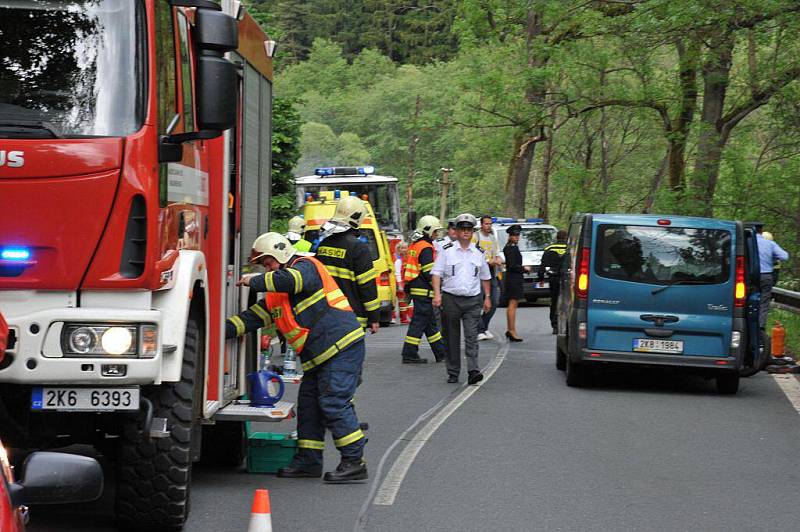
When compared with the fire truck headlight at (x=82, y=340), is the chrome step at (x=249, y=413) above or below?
below

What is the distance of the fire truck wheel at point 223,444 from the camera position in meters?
9.24

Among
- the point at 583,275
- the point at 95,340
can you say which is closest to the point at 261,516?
the point at 95,340

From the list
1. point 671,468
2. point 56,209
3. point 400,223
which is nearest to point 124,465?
point 56,209

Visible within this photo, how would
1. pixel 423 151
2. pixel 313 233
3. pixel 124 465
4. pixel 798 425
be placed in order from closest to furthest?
pixel 124 465
pixel 798 425
pixel 313 233
pixel 423 151

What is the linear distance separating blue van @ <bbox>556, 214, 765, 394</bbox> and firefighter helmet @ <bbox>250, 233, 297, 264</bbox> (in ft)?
20.5

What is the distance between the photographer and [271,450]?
923 cm

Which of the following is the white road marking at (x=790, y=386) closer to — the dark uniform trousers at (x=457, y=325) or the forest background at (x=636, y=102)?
the dark uniform trousers at (x=457, y=325)

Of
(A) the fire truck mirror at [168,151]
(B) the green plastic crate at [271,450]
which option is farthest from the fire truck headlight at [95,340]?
(B) the green plastic crate at [271,450]

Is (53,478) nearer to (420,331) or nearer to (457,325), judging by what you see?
(457,325)

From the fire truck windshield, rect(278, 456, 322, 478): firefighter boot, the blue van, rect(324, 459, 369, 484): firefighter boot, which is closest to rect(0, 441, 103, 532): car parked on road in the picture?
the fire truck windshield

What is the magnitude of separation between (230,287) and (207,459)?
1.36 m

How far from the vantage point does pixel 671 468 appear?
9859 millimetres

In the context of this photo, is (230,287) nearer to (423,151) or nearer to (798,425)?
(798,425)

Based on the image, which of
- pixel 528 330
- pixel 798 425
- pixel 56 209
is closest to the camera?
pixel 56 209
